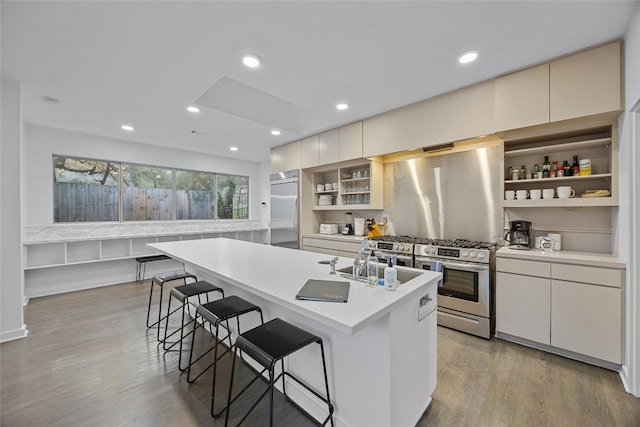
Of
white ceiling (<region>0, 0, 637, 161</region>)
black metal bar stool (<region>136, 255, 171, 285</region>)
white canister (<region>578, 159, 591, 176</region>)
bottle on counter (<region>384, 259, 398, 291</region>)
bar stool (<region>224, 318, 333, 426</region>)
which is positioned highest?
white ceiling (<region>0, 0, 637, 161</region>)

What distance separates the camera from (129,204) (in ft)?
16.7

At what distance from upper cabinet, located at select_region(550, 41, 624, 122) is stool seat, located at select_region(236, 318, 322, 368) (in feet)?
9.07

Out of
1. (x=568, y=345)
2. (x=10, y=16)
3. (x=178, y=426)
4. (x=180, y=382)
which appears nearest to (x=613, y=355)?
(x=568, y=345)

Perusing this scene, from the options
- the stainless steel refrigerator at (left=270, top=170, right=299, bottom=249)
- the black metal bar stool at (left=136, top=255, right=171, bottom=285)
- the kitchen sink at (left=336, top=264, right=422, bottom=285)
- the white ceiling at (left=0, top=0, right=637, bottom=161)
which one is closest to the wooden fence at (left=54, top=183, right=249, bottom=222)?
the black metal bar stool at (left=136, top=255, right=171, bottom=285)

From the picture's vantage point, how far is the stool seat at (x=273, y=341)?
1304 mm

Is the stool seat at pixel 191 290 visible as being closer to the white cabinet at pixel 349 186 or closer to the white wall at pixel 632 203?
the white cabinet at pixel 349 186

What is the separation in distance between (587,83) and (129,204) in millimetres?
6614

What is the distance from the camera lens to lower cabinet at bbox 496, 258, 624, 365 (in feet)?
6.80

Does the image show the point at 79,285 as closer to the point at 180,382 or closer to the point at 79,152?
the point at 79,152

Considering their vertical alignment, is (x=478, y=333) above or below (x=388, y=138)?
below

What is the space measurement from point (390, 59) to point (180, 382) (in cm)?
314

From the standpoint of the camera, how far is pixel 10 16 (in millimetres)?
1821

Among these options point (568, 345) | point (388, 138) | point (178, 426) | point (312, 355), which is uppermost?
point (388, 138)

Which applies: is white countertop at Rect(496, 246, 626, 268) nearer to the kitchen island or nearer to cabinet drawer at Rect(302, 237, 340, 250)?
the kitchen island
